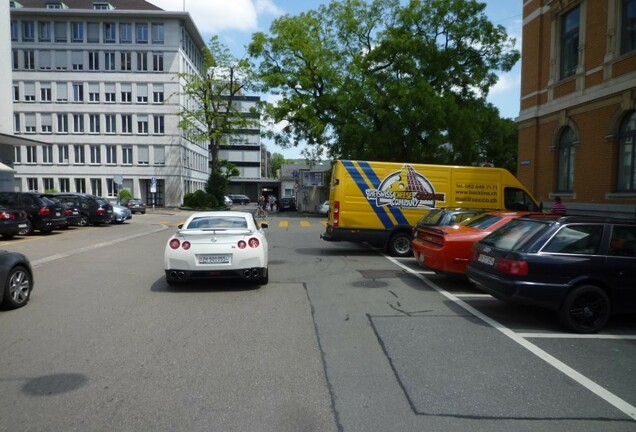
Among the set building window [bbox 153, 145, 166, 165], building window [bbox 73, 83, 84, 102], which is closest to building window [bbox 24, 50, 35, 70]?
building window [bbox 73, 83, 84, 102]

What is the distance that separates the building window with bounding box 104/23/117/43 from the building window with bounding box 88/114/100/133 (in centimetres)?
851

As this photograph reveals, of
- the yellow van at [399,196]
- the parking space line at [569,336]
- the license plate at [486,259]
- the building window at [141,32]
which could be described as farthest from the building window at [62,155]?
the parking space line at [569,336]

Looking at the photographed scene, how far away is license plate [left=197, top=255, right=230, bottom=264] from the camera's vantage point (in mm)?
8398

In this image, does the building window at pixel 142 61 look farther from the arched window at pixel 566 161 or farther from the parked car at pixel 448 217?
the parked car at pixel 448 217

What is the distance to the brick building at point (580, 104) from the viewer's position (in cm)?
1527

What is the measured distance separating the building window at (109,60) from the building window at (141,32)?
10.9ft

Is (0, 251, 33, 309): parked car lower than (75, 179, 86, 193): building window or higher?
lower

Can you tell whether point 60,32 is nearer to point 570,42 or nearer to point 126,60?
point 126,60

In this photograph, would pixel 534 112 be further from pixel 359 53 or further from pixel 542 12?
pixel 359 53

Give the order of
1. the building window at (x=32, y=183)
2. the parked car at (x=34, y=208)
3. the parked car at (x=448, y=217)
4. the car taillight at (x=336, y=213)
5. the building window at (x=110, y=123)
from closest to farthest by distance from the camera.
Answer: the parked car at (x=448, y=217), the car taillight at (x=336, y=213), the parked car at (x=34, y=208), the building window at (x=110, y=123), the building window at (x=32, y=183)

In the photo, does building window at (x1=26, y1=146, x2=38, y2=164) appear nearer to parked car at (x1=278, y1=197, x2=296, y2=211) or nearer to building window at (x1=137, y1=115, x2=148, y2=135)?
building window at (x1=137, y1=115, x2=148, y2=135)

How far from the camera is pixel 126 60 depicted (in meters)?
55.8

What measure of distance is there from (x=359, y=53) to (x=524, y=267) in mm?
33941

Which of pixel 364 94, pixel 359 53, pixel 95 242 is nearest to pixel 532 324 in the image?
pixel 95 242
